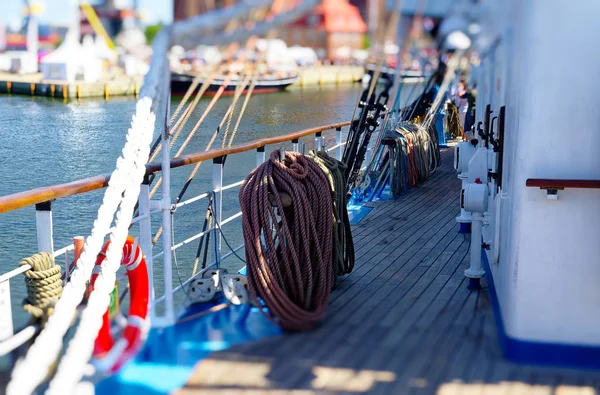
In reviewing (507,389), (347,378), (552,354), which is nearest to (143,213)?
(347,378)

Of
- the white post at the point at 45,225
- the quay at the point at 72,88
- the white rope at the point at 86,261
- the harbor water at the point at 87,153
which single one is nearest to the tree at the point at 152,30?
the white rope at the point at 86,261

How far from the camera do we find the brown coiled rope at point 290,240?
2889 mm

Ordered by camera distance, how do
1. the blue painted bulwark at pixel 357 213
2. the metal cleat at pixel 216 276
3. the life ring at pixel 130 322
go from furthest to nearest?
the blue painted bulwark at pixel 357 213
the metal cleat at pixel 216 276
the life ring at pixel 130 322

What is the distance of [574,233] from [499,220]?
0.54m

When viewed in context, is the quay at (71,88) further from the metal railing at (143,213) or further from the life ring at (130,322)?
the life ring at (130,322)

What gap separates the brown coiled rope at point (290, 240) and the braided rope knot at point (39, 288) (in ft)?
2.90

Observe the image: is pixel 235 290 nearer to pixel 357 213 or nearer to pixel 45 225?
pixel 45 225

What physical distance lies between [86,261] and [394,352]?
1.19 metres

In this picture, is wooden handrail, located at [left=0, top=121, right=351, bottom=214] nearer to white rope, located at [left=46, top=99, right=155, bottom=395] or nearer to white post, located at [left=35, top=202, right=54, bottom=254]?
white post, located at [left=35, top=202, right=54, bottom=254]

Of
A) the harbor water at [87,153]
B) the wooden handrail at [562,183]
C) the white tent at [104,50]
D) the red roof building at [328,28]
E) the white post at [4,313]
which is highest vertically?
the white tent at [104,50]

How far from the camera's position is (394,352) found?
2.65m

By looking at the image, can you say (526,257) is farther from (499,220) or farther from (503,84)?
(503,84)

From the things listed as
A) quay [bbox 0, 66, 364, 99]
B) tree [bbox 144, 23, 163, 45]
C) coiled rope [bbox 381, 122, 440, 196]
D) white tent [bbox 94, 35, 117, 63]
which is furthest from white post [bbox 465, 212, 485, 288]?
quay [bbox 0, 66, 364, 99]

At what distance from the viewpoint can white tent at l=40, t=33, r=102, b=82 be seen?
96.6ft
